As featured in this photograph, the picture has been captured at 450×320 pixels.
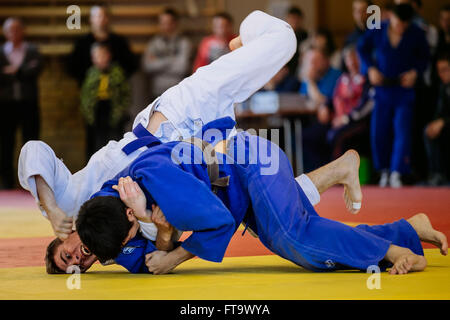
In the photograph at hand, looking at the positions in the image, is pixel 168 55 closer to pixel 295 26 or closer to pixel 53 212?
pixel 295 26

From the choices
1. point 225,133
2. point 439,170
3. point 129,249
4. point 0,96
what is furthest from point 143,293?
point 0,96

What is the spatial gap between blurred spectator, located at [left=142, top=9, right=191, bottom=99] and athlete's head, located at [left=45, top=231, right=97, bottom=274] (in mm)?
5088

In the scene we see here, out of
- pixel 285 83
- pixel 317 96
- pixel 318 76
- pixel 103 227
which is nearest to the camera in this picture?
pixel 103 227

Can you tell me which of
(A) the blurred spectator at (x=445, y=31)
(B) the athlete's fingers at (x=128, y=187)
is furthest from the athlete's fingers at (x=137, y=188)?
(A) the blurred spectator at (x=445, y=31)

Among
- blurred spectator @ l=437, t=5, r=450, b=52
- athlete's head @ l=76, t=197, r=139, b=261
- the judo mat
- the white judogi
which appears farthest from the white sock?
blurred spectator @ l=437, t=5, r=450, b=52

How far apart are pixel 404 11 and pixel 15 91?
4.00 meters

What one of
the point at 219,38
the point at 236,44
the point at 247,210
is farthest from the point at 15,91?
the point at 247,210

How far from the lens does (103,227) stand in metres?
2.42

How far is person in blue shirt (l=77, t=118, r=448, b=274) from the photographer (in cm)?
245

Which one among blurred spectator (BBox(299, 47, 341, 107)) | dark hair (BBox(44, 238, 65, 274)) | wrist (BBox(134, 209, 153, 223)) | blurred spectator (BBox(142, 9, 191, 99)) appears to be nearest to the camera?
wrist (BBox(134, 209, 153, 223))

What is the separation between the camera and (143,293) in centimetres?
227

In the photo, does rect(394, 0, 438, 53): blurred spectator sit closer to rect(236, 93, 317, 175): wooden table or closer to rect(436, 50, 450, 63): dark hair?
rect(436, 50, 450, 63): dark hair
